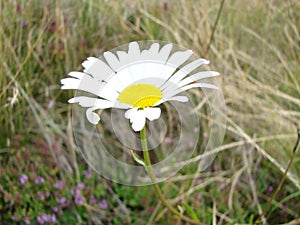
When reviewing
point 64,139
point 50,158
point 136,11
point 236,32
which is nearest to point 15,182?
point 50,158

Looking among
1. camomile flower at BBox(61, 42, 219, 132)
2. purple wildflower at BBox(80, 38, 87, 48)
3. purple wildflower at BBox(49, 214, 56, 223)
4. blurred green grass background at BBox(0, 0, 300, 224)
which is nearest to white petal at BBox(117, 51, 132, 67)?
camomile flower at BBox(61, 42, 219, 132)

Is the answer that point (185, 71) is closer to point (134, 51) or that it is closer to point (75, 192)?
point (134, 51)

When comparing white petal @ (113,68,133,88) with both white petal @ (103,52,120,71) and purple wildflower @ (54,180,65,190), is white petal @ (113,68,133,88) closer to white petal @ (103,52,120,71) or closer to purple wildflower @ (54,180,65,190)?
white petal @ (103,52,120,71)

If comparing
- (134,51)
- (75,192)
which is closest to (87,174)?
(75,192)

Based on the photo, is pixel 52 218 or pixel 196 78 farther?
pixel 52 218

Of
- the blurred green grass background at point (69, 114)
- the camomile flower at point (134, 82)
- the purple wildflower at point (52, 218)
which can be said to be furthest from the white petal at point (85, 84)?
the purple wildflower at point (52, 218)

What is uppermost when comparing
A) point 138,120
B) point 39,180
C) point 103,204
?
point 138,120

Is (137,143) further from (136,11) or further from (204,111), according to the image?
(136,11)
